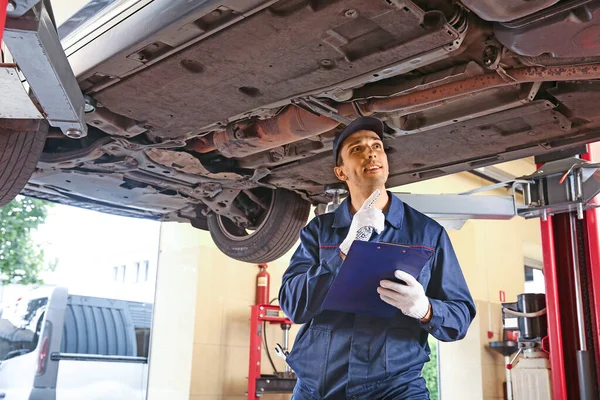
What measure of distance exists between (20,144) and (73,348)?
3.74m

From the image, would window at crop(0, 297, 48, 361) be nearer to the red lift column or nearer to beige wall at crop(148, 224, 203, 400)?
beige wall at crop(148, 224, 203, 400)

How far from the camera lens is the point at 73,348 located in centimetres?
580

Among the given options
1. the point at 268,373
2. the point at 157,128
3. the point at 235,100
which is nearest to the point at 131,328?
the point at 268,373

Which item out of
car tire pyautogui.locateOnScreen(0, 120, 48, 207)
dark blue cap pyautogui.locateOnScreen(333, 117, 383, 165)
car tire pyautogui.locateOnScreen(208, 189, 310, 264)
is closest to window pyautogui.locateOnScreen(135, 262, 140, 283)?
car tire pyautogui.locateOnScreen(208, 189, 310, 264)

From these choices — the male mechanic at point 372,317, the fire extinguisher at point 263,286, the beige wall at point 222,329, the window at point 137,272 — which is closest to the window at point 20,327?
the window at point 137,272

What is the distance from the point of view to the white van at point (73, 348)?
5.40 meters

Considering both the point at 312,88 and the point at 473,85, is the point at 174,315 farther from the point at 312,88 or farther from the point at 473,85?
the point at 473,85

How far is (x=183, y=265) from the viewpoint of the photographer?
571 cm

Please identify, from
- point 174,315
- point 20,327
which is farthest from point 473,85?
point 20,327

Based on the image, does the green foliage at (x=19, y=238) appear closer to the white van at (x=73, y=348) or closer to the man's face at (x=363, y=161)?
the white van at (x=73, y=348)

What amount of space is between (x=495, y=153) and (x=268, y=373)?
3.79 meters

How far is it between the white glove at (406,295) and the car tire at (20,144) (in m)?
1.78

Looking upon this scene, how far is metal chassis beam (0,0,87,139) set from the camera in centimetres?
167

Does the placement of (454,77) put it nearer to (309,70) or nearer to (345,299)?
(309,70)
